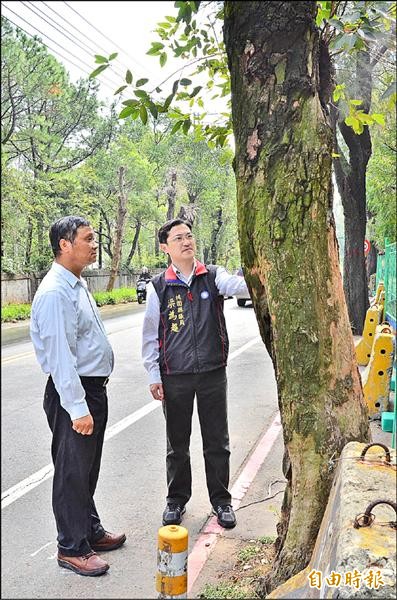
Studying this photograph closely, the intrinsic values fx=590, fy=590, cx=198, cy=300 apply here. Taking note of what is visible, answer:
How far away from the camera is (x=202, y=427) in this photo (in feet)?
11.6

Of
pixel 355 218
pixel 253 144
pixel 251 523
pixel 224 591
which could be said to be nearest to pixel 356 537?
pixel 224 591

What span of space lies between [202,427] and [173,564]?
181cm

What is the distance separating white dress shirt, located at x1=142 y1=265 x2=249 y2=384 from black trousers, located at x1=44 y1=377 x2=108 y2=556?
55cm

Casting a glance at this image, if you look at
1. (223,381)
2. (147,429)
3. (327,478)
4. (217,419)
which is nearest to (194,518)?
(217,419)

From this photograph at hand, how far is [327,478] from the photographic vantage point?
7.59ft

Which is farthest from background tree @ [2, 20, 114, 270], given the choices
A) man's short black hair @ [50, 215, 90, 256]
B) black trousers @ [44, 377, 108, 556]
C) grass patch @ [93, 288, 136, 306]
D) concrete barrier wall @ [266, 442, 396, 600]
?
grass patch @ [93, 288, 136, 306]

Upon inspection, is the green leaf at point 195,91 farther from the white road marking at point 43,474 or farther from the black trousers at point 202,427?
the white road marking at point 43,474

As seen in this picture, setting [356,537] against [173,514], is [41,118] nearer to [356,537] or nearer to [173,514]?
[173,514]

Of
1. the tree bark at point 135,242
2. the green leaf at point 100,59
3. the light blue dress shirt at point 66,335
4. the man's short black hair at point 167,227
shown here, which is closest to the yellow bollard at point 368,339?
the tree bark at point 135,242

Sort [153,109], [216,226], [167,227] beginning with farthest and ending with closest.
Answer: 1. [216,226]
2. [167,227]
3. [153,109]

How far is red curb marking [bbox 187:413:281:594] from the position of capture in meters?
3.04

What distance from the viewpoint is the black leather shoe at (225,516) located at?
3479 millimetres

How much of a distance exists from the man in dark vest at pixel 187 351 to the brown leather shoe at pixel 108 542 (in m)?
0.36

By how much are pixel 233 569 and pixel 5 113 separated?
9.86 feet
